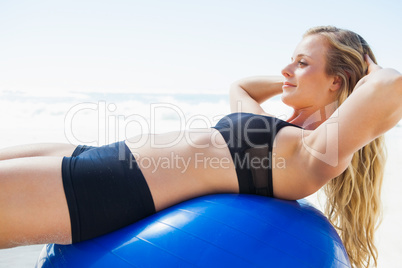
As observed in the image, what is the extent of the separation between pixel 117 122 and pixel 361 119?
459 inches

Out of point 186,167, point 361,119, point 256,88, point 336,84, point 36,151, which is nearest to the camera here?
point 361,119

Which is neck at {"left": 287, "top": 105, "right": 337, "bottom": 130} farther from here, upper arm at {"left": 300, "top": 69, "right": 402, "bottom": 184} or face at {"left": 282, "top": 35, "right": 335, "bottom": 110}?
upper arm at {"left": 300, "top": 69, "right": 402, "bottom": 184}

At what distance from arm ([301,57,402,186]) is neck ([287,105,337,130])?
0.54 m

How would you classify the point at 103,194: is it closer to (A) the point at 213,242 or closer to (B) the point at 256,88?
(A) the point at 213,242

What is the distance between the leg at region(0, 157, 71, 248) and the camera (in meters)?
1.41

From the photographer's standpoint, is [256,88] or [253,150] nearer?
[253,150]

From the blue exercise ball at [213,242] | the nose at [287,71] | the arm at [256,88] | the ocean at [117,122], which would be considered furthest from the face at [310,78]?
the blue exercise ball at [213,242]

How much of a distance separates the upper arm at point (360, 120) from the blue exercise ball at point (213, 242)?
1.14ft

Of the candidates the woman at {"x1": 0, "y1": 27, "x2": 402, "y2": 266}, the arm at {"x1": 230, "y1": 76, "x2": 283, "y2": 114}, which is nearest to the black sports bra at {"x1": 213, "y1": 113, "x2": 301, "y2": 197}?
the woman at {"x1": 0, "y1": 27, "x2": 402, "y2": 266}

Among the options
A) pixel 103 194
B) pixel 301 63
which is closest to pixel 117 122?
pixel 301 63

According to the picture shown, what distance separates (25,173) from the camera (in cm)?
147

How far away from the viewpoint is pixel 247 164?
5.76ft

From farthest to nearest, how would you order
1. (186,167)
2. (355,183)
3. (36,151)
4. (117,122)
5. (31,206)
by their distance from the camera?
(117,122)
(355,183)
(36,151)
(186,167)
(31,206)

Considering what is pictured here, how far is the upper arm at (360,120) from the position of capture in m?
1.56
